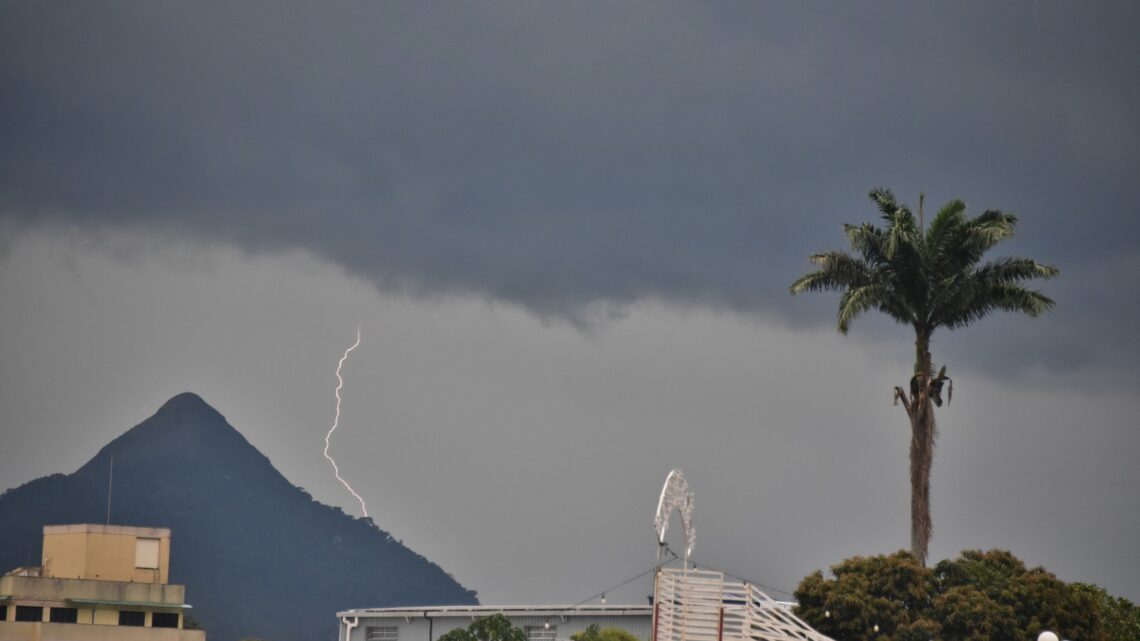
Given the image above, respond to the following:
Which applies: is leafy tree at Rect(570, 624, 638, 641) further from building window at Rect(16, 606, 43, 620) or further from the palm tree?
building window at Rect(16, 606, 43, 620)

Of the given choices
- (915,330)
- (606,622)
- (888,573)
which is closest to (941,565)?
(888,573)

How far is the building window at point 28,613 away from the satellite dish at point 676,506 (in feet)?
188

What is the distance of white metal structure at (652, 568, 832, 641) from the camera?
57438 mm

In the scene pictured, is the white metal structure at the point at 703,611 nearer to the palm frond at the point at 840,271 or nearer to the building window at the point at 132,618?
the palm frond at the point at 840,271

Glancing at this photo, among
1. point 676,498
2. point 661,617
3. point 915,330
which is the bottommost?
point 661,617

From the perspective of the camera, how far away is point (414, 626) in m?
95.6

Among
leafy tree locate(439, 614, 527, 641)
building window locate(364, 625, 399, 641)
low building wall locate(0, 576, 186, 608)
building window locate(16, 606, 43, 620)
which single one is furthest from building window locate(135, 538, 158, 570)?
leafy tree locate(439, 614, 527, 641)

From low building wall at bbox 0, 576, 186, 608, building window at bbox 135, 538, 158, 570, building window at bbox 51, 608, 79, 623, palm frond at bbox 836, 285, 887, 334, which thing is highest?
palm frond at bbox 836, 285, 887, 334

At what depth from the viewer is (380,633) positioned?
96688 mm

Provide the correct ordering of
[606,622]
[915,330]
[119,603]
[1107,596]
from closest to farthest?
[915,330] → [1107,596] → [606,622] → [119,603]

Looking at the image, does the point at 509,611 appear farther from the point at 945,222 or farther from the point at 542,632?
the point at 945,222

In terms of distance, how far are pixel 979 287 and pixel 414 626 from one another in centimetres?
3808

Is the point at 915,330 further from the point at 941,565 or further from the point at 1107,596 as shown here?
the point at 1107,596

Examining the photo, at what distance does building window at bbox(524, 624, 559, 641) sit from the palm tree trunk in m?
26.6
